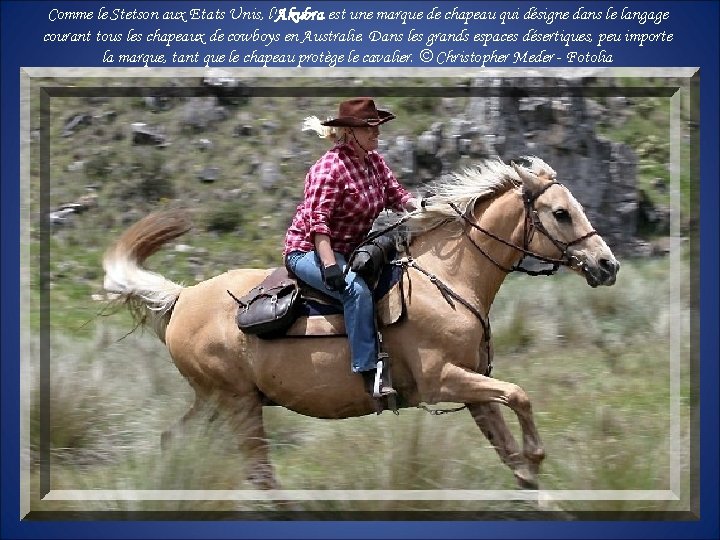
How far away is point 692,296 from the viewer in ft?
24.3

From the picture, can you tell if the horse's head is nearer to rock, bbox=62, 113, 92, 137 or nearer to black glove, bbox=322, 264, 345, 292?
black glove, bbox=322, 264, 345, 292

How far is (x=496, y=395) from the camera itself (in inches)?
257

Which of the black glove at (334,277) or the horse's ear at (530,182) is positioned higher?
the horse's ear at (530,182)

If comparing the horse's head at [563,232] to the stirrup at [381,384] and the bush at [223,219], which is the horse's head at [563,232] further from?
the bush at [223,219]

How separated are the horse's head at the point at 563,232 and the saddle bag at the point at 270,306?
5.01 feet

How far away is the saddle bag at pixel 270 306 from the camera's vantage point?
677 cm

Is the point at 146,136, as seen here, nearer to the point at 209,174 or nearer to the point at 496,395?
the point at 209,174

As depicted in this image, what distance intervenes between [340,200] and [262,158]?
17.9 feet

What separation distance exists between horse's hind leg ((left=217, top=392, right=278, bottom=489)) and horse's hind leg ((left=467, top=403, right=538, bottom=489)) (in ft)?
4.51

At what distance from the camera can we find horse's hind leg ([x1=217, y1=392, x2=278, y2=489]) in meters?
7.08

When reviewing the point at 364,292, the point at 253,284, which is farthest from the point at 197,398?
the point at 364,292

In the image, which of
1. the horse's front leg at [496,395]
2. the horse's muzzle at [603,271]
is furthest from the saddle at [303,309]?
the horse's muzzle at [603,271]

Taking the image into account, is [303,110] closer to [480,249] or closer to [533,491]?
[480,249]

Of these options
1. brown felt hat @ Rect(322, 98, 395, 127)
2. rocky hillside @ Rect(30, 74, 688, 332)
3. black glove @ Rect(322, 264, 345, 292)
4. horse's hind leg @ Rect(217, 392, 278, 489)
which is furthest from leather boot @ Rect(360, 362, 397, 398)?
rocky hillside @ Rect(30, 74, 688, 332)
